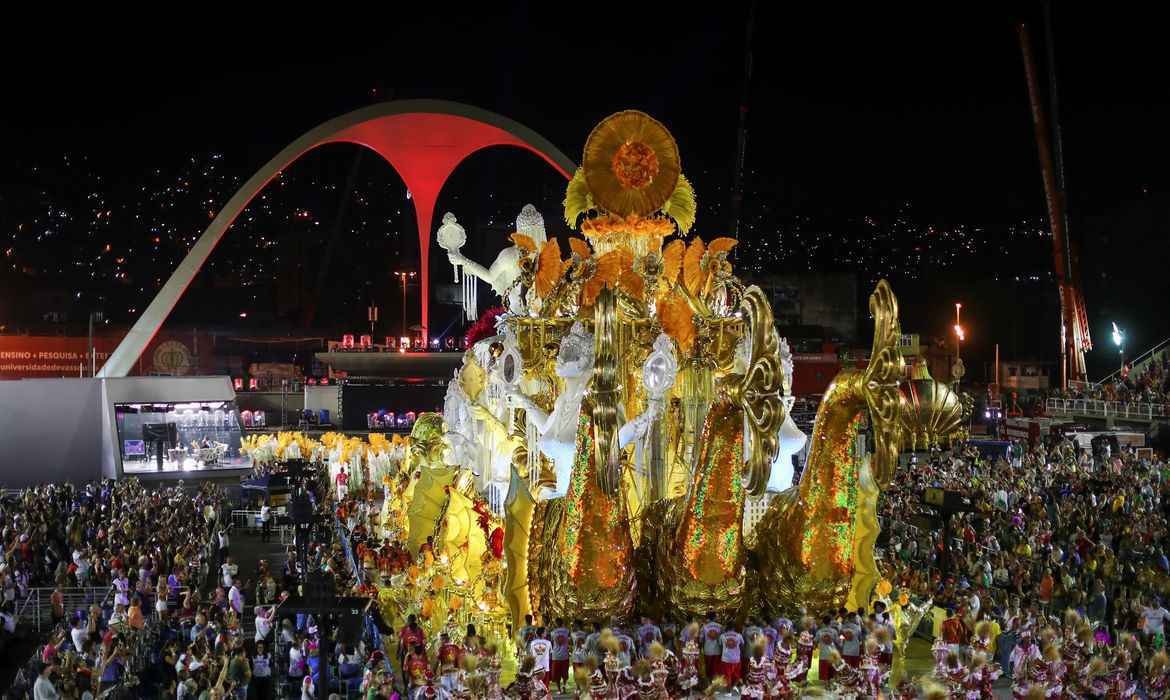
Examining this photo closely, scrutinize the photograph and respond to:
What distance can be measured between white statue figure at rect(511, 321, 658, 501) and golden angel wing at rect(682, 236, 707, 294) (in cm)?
251

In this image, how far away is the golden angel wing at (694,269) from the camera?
13078 mm

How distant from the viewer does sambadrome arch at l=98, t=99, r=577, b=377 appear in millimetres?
27047

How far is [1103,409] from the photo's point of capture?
27.9 meters

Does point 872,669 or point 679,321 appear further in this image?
point 679,321

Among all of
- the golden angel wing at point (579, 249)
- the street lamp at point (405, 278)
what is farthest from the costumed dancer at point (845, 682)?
the street lamp at point (405, 278)

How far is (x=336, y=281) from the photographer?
46.1 meters

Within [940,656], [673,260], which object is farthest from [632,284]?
[940,656]

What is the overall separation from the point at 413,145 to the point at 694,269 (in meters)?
20.8

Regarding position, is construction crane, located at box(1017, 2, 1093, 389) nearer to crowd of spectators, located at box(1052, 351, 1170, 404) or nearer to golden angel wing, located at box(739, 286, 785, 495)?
crowd of spectators, located at box(1052, 351, 1170, 404)

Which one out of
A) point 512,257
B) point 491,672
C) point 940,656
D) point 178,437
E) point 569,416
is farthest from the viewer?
point 178,437

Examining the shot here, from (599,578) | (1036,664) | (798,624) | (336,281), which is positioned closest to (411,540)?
(599,578)

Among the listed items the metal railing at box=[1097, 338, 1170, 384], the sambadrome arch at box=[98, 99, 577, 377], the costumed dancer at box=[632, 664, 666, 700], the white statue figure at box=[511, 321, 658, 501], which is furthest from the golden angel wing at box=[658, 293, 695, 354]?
the metal railing at box=[1097, 338, 1170, 384]

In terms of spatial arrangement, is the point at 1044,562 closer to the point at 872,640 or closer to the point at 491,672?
the point at 872,640

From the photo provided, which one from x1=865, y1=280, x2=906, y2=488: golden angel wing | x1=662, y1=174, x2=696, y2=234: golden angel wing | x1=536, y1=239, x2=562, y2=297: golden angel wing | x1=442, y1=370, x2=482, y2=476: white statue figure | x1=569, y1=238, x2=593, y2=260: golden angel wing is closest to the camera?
x1=865, y1=280, x2=906, y2=488: golden angel wing
